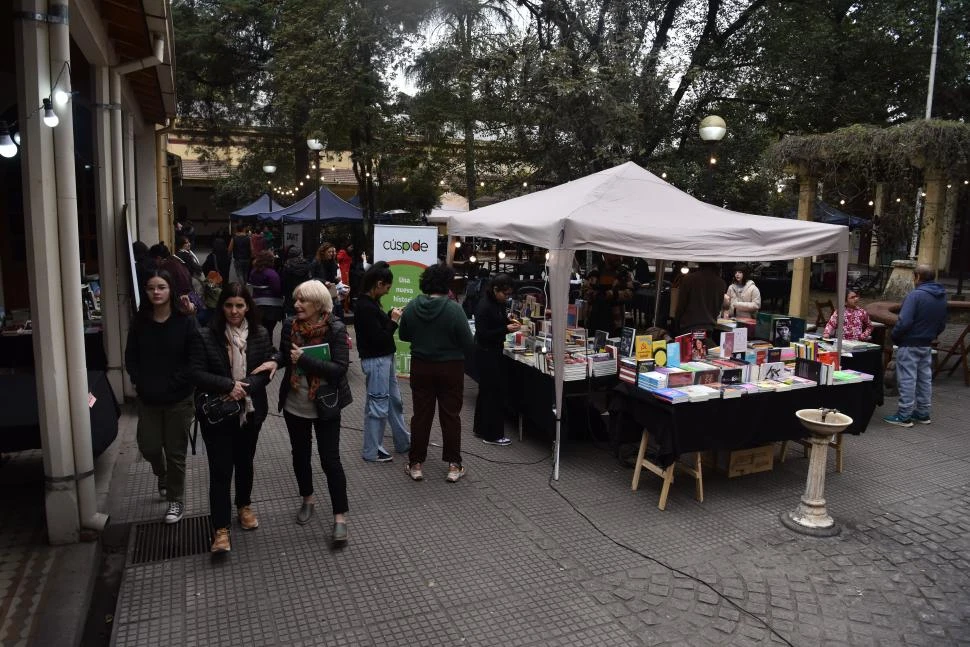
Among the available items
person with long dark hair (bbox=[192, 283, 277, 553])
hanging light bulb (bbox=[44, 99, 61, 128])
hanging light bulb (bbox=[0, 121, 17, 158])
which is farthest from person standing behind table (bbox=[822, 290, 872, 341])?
hanging light bulb (bbox=[0, 121, 17, 158])

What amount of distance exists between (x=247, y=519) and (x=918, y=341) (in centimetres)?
695

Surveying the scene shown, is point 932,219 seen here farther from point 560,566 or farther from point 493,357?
point 560,566

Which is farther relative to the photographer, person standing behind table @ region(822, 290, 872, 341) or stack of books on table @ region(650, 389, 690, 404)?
person standing behind table @ region(822, 290, 872, 341)

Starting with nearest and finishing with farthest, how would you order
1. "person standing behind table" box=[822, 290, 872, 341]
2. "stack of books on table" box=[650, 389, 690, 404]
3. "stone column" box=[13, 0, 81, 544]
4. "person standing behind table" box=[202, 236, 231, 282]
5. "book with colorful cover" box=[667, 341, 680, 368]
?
1. "stone column" box=[13, 0, 81, 544]
2. "stack of books on table" box=[650, 389, 690, 404]
3. "book with colorful cover" box=[667, 341, 680, 368]
4. "person standing behind table" box=[822, 290, 872, 341]
5. "person standing behind table" box=[202, 236, 231, 282]

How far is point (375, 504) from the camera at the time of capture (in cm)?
510

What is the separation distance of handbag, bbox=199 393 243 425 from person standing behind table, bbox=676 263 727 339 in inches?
236

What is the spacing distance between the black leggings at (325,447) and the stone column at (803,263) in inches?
427

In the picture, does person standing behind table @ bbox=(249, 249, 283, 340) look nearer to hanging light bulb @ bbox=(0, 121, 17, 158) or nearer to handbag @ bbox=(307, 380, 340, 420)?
hanging light bulb @ bbox=(0, 121, 17, 158)

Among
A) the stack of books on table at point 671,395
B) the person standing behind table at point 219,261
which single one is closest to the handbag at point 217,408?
the stack of books on table at point 671,395

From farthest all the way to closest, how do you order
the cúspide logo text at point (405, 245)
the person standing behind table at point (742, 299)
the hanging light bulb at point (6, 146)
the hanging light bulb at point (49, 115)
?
the person standing behind table at point (742, 299) < the cúspide logo text at point (405, 245) < the hanging light bulb at point (6, 146) < the hanging light bulb at point (49, 115)

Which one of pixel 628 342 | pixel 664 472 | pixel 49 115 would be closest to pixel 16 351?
pixel 49 115

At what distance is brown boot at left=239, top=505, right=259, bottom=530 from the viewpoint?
15.0ft

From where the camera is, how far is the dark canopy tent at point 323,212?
17.1 metres

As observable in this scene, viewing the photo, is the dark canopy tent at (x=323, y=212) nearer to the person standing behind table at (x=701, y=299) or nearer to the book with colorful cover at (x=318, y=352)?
the person standing behind table at (x=701, y=299)
